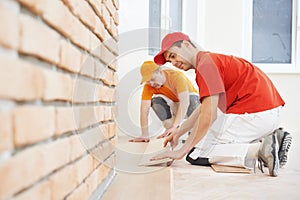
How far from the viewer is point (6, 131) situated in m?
0.45

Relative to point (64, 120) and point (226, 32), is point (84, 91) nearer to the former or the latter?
point (64, 120)

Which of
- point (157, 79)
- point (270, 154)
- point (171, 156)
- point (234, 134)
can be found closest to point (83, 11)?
point (171, 156)

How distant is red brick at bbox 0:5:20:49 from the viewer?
0.43m

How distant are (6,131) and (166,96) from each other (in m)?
2.75

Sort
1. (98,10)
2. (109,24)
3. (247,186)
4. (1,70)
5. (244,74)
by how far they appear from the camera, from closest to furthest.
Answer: (1,70) → (98,10) → (109,24) → (247,186) → (244,74)

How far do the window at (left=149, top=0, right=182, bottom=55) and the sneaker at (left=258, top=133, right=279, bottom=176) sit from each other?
1693 mm

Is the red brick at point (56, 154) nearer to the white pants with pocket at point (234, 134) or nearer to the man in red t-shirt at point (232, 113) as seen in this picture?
the man in red t-shirt at point (232, 113)

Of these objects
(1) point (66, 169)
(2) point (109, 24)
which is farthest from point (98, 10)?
(1) point (66, 169)

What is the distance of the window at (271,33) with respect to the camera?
4.29m

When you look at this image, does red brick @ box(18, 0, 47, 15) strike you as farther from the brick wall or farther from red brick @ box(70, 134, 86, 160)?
red brick @ box(70, 134, 86, 160)

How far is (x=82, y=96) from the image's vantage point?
99 cm

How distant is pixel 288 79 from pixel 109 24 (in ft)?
10.6

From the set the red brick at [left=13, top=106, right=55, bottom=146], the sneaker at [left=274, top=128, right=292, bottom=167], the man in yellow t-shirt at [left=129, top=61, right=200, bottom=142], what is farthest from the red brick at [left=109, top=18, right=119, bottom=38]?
the man in yellow t-shirt at [left=129, top=61, right=200, bottom=142]

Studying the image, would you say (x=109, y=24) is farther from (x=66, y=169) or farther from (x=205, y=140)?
(x=205, y=140)
